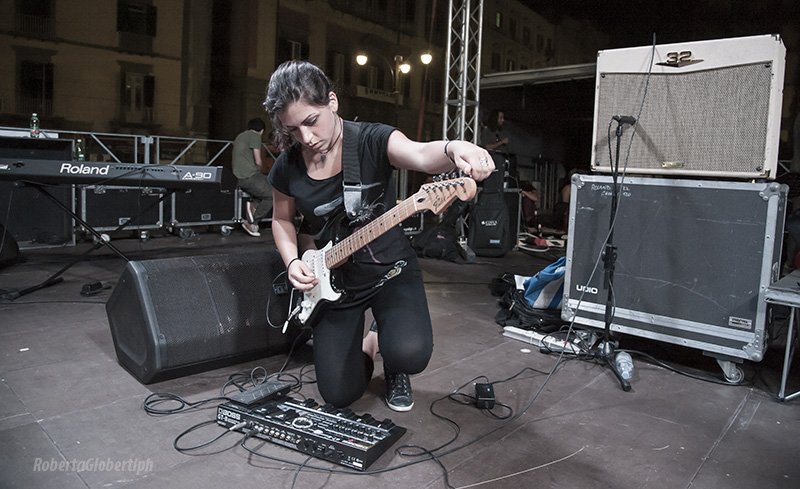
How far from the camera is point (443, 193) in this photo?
5.38ft

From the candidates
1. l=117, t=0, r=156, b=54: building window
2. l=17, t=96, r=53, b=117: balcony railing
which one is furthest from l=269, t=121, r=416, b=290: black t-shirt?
l=17, t=96, r=53, b=117: balcony railing

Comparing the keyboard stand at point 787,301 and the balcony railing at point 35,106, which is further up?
the balcony railing at point 35,106

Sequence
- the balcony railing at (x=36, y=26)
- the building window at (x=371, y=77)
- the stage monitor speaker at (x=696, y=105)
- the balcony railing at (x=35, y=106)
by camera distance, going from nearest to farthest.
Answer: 1. the stage monitor speaker at (x=696, y=105)
2. the balcony railing at (x=36, y=26)
3. the balcony railing at (x=35, y=106)
4. the building window at (x=371, y=77)

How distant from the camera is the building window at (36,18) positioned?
16859 mm

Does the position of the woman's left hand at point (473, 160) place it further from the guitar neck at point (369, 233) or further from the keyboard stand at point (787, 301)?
the keyboard stand at point (787, 301)

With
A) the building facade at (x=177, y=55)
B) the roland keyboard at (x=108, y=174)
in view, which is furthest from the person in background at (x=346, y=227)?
the building facade at (x=177, y=55)

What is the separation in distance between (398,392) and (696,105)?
6.76 feet

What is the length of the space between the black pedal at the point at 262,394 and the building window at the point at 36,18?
63.9 ft

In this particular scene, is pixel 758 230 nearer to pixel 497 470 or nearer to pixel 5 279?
pixel 497 470

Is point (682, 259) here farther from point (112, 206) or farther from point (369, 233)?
point (112, 206)

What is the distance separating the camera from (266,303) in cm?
276

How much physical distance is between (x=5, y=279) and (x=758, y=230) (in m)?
5.23

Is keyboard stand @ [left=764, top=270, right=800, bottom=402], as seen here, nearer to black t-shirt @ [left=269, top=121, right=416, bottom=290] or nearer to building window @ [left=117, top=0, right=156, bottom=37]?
black t-shirt @ [left=269, top=121, right=416, bottom=290]

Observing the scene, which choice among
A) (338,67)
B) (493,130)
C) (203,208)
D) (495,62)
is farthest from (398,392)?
(495,62)
